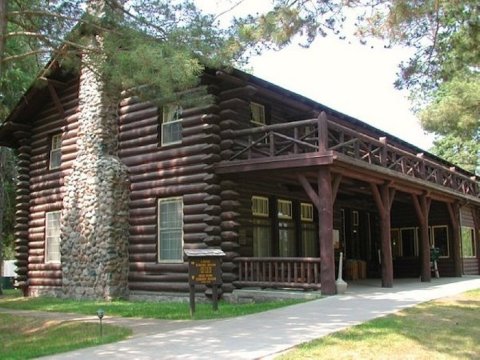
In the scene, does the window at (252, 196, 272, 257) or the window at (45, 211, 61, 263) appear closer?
the window at (252, 196, 272, 257)

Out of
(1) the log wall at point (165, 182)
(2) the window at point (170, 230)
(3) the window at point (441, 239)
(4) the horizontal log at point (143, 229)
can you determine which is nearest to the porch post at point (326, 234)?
(1) the log wall at point (165, 182)

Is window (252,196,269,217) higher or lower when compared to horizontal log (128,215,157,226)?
higher

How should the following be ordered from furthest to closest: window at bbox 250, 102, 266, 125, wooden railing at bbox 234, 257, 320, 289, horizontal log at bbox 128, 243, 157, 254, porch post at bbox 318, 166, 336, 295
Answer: window at bbox 250, 102, 266, 125 < horizontal log at bbox 128, 243, 157, 254 < wooden railing at bbox 234, 257, 320, 289 < porch post at bbox 318, 166, 336, 295

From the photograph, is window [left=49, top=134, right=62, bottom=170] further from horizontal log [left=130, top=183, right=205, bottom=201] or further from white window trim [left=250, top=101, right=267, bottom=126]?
white window trim [left=250, top=101, right=267, bottom=126]

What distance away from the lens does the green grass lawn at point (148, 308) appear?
12.8 meters

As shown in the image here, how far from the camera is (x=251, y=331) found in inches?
394

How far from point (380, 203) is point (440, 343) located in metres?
8.35

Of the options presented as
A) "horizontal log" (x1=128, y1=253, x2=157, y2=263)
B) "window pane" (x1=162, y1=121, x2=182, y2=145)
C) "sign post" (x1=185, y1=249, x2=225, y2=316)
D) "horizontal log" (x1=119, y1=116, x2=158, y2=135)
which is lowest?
"sign post" (x1=185, y1=249, x2=225, y2=316)

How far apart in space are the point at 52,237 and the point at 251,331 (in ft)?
42.8

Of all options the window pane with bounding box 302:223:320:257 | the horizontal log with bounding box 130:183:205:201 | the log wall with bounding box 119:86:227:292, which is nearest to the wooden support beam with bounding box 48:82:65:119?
the log wall with bounding box 119:86:227:292

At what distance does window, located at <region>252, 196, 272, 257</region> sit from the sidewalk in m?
4.35

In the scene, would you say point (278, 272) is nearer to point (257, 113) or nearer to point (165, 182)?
point (165, 182)

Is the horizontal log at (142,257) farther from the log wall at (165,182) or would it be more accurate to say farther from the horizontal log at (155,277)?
the horizontal log at (155,277)

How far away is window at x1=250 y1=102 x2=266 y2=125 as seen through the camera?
18.2 metres
